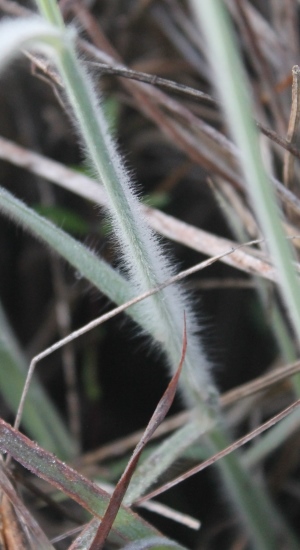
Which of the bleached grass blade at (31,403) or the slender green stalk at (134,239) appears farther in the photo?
the bleached grass blade at (31,403)

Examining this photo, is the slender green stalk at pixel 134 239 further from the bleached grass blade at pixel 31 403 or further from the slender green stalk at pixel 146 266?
the bleached grass blade at pixel 31 403

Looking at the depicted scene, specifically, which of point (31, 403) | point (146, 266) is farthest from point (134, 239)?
point (31, 403)

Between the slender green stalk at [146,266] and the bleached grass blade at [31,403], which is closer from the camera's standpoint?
the slender green stalk at [146,266]

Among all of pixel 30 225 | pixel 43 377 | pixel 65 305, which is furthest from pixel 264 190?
pixel 43 377

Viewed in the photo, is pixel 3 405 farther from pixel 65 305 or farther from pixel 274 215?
pixel 274 215

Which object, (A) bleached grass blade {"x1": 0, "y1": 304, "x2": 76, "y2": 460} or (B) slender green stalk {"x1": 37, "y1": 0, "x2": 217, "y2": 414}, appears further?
(A) bleached grass blade {"x1": 0, "y1": 304, "x2": 76, "y2": 460}

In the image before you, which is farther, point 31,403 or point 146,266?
point 31,403

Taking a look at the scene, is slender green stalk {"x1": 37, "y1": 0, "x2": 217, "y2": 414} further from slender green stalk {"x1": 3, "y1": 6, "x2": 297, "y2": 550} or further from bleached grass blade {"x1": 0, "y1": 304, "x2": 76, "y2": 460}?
bleached grass blade {"x1": 0, "y1": 304, "x2": 76, "y2": 460}

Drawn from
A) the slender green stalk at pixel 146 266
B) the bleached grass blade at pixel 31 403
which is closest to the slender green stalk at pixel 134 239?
the slender green stalk at pixel 146 266

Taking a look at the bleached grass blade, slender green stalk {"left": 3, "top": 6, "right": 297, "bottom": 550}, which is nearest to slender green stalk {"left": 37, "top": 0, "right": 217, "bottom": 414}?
slender green stalk {"left": 3, "top": 6, "right": 297, "bottom": 550}

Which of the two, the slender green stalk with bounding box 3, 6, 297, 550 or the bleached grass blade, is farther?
the bleached grass blade

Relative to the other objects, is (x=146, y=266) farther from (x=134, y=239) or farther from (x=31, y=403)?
(x=31, y=403)

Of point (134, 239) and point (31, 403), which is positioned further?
point (31, 403)
